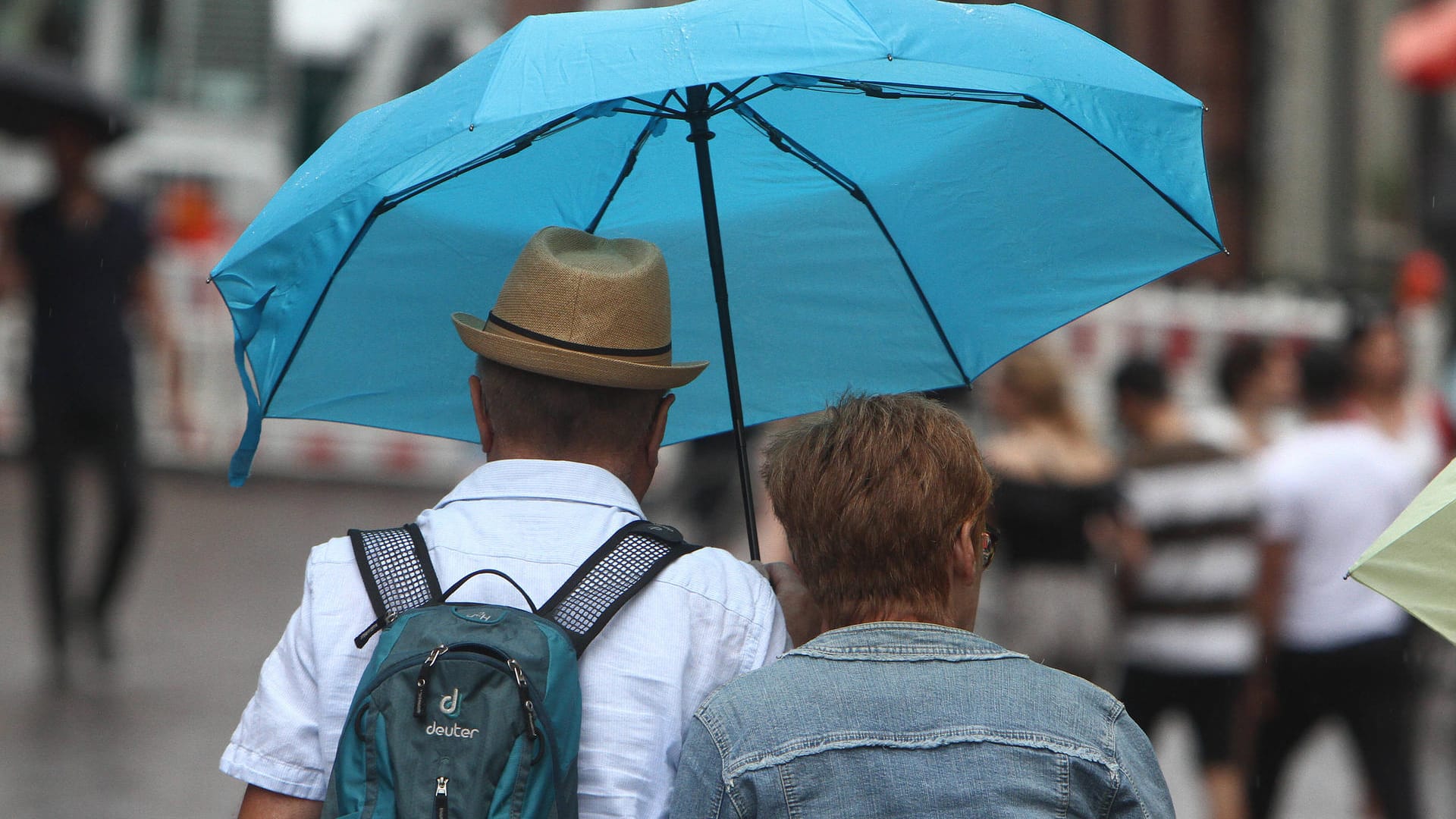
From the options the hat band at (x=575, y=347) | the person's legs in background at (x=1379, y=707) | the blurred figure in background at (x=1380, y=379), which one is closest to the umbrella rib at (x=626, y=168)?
the hat band at (x=575, y=347)

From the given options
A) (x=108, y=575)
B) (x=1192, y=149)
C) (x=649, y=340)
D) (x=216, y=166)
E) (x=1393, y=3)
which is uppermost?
(x=1192, y=149)

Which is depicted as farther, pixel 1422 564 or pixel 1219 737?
pixel 1219 737

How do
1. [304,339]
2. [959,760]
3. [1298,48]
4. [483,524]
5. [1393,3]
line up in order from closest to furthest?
[959,760]
[483,524]
[304,339]
[1393,3]
[1298,48]

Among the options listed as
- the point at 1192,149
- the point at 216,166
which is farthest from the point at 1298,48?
the point at 216,166

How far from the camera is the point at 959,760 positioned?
1910 millimetres

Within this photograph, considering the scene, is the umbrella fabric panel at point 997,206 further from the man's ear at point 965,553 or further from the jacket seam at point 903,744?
the jacket seam at point 903,744

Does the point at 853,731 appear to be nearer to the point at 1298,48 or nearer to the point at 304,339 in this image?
the point at 304,339

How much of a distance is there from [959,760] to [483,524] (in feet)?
2.07

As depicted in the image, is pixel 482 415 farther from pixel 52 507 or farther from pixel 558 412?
pixel 52 507

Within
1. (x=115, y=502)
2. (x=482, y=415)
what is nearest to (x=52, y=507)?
(x=115, y=502)

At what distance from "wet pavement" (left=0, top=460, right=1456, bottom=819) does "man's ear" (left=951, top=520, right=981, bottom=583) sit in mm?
3892

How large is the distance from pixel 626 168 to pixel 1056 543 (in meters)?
3.10

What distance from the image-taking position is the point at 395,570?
6.79ft

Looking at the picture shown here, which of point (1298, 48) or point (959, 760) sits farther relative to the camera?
point (1298, 48)
